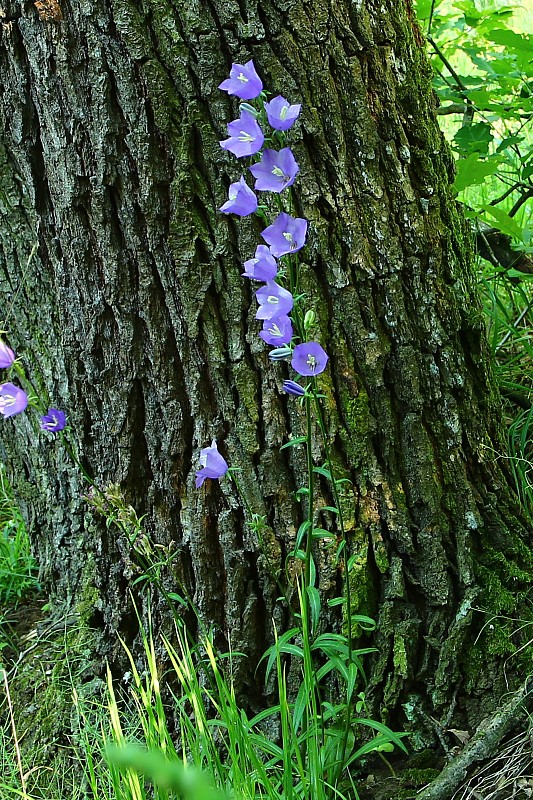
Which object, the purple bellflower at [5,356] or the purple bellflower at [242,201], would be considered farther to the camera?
the purple bellflower at [5,356]

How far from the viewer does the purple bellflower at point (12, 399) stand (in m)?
1.54

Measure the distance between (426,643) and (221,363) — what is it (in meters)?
0.81

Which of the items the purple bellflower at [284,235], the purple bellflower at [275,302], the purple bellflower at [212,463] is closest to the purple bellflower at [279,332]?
the purple bellflower at [275,302]

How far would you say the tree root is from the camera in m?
1.54

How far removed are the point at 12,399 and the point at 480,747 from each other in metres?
1.21

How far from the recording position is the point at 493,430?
6.20 feet

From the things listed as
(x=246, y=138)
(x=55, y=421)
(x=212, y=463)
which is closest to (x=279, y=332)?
(x=246, y=138)

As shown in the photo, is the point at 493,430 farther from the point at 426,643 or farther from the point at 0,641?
the point at 0,641

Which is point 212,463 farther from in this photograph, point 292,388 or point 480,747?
point 480,747

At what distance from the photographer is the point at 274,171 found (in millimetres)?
1227

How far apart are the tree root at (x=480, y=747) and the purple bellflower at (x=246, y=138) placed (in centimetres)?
124

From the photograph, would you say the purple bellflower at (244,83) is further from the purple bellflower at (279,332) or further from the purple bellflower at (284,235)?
the purple bellflower at (279,332)

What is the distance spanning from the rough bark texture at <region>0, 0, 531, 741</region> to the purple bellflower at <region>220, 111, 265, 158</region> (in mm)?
402

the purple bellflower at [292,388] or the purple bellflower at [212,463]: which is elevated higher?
the purple bellflower at [292,388]
